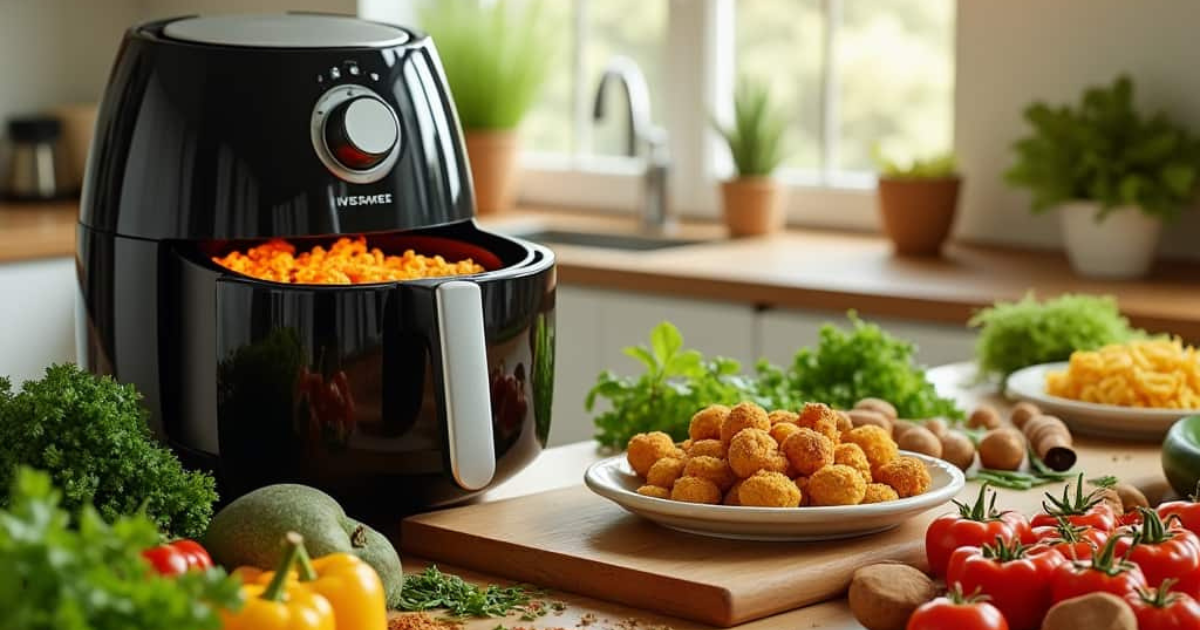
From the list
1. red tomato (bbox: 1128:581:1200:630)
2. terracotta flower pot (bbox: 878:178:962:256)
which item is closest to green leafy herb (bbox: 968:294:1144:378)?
red tomato (bbox: 1128:581:1200:630)

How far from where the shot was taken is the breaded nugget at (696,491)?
149 cm

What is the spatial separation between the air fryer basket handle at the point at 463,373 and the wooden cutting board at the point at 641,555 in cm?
7

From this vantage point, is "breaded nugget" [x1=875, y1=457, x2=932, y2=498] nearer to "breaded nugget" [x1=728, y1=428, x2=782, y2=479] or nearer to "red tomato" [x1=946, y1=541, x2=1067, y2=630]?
"breaded nugget" [x1=728, y1=428, x2=782, y2=479]

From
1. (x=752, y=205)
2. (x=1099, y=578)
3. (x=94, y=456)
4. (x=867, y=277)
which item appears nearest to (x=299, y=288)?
(x=94, y=456)

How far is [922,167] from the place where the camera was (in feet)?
11.7

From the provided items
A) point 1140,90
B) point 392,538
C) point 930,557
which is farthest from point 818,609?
point 1140,90

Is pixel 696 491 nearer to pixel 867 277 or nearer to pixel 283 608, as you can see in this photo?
pixel 283 608

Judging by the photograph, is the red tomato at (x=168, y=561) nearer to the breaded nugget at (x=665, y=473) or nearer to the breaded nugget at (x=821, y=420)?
the breaded nugget at (x=665, y=473)

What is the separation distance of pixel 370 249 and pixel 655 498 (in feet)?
1.47

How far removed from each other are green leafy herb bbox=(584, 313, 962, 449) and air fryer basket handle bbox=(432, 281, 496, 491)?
272 millimetres

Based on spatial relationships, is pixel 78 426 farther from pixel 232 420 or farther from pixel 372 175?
pixel 372 175

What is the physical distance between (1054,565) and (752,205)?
263 centimetres

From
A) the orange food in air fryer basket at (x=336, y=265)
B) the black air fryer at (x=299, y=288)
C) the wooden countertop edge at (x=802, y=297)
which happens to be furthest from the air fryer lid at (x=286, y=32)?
the wooden countertop edge at (x=802, y=297)

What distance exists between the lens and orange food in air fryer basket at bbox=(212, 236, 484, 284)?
161 cm
